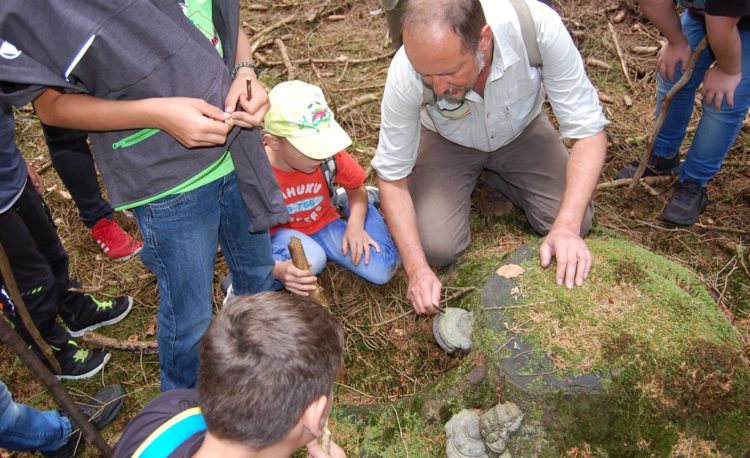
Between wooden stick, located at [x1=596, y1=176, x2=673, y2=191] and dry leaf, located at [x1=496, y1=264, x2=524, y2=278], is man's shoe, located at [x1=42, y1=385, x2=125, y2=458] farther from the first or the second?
wooden stick, located at [x1=596, y1=176, x2=673, y2=191]

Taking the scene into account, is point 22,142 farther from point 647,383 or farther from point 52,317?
point 647,383

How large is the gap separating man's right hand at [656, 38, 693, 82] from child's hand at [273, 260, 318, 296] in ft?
9.44

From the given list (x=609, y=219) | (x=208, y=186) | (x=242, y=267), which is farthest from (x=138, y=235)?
(x=609, y=219)

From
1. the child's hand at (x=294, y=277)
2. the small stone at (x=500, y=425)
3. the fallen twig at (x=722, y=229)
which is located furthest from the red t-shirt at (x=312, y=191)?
the fallen twig at (x=722, y=229)

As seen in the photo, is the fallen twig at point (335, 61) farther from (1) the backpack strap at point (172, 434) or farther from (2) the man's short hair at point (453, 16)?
(1) the backpack strap at point (172, 434)

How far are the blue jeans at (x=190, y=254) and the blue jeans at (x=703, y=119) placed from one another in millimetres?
3068

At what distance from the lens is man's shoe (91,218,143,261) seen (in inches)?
165

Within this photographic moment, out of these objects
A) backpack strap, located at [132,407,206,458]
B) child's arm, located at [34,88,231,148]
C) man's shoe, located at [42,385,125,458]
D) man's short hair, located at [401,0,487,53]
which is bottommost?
man's shoe, located at [42,385,125,458]

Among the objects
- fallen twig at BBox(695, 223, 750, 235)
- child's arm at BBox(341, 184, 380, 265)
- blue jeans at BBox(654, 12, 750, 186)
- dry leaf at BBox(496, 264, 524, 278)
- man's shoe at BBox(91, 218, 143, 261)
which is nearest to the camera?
dry leaf at BBox(496, 264, 524, 278)

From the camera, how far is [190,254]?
2.49 meters

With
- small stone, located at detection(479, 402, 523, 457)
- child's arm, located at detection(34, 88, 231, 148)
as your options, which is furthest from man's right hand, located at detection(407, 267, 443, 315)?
child's arm, located at detection(34, 88, 231, 148)

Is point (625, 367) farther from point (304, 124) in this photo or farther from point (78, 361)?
point (78, 361)

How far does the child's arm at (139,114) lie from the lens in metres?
2.08

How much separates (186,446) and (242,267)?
1.36 m
